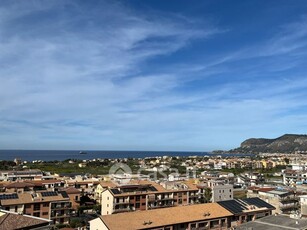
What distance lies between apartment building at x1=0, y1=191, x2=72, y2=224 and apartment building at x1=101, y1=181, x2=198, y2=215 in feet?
18.3

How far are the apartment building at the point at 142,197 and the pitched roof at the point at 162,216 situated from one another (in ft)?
49.8

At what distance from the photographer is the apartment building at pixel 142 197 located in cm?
4478

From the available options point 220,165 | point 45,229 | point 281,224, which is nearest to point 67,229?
point 45,229

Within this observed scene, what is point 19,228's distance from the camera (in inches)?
926

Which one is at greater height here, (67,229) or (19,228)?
(19,228)

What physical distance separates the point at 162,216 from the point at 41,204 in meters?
17.9

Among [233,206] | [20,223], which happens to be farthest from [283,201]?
[20,223]

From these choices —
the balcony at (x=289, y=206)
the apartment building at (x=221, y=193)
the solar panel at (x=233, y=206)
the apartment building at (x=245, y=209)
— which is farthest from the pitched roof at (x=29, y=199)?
the balcony at (x=289, y=206)

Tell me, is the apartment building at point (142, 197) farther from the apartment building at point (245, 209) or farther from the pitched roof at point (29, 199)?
the apartment building at point (245, 209)

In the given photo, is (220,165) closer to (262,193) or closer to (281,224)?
(262,193)

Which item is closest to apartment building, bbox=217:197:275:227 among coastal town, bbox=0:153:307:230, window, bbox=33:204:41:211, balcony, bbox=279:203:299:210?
coastal town, bbox=0:153:307:230

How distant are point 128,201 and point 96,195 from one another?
14.8m

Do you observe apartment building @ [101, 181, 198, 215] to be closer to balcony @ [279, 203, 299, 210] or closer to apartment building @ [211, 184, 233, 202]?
apartment building @ [211, 184, 233, 202]

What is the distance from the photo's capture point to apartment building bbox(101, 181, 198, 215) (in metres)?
44.8
